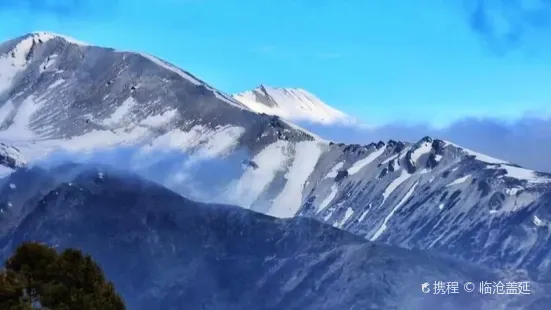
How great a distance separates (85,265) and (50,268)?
163 centimetres

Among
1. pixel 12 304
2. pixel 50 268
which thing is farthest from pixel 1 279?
pixel 50 268

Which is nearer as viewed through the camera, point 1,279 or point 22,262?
point 1,279

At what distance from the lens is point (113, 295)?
6075 cm

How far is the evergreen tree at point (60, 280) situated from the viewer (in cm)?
5859

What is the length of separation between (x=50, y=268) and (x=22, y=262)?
171 cm

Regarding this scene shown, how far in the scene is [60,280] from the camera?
197 ft

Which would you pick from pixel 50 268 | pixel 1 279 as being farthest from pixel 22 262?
pixel 1 279

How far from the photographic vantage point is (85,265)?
60.6 m

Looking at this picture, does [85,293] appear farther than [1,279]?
Yes

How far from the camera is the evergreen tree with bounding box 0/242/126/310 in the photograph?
58594 mm

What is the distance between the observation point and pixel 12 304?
55469mm

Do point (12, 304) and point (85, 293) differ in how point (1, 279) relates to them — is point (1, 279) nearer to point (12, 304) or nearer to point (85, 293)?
point (12, 304)

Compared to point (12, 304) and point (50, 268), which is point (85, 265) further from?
point (12, 304)

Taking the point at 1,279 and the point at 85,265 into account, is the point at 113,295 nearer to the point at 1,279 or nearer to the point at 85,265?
the point at 85,265
